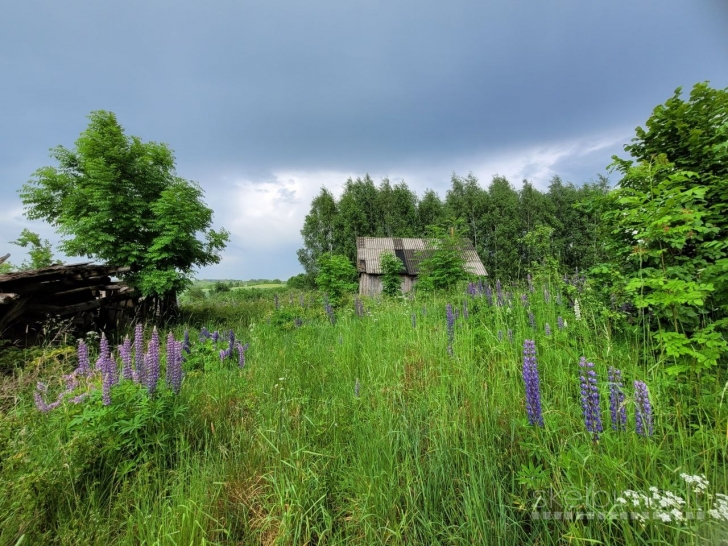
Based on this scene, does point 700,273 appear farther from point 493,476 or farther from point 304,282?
point 304,282

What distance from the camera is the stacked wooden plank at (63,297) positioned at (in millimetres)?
5043

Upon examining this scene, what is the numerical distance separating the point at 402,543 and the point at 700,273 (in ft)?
10.7

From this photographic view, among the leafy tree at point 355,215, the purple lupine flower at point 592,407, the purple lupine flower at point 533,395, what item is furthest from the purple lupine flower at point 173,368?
the leafy tree at point 355,215

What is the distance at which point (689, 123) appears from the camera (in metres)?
3.30

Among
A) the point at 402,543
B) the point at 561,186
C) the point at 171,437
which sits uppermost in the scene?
the point at 561,186

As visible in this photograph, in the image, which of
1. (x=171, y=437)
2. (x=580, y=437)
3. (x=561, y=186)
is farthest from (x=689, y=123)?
(x=561, y=186)

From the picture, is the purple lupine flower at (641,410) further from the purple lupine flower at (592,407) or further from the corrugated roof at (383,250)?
the corrugated roof at (383,250)

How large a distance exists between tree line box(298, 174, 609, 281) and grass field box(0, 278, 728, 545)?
28226 millimetres

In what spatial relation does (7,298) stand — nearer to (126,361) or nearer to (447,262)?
(126,361)

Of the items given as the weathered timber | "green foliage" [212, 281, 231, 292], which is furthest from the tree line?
the weathered timber

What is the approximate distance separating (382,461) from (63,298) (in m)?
8.11

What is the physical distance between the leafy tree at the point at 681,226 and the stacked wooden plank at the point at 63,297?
27.4 feet

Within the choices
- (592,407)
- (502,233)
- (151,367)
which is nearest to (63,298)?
(151,367)

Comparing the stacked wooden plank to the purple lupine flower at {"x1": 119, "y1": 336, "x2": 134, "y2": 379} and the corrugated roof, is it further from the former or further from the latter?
the corrugated roof
